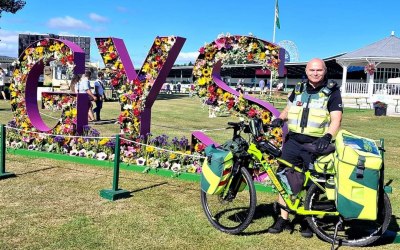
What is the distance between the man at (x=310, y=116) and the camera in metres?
4.74

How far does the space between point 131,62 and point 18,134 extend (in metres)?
3.06

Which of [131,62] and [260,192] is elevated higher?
[131,62]

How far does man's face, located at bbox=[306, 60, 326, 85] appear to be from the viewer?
4.73 meters

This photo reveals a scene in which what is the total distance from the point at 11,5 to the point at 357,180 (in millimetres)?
30187

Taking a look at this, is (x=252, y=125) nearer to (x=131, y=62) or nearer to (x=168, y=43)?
(x=168, y=43)

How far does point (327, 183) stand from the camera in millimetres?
4508

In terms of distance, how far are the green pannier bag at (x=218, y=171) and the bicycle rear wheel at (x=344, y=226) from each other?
34.6 inches

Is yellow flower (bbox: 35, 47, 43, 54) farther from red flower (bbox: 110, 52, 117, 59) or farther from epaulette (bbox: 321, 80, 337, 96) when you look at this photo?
epaulette (bbox: 321, 80, 337, 96)

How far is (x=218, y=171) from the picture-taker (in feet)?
15.9

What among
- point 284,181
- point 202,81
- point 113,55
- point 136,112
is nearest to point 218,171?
point 284,181

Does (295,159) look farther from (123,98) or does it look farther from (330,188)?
(123,98)

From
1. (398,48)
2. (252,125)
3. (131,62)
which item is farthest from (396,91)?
(252,125)

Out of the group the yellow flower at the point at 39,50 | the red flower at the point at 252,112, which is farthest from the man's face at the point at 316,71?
the yellow flower at the point at 39,50

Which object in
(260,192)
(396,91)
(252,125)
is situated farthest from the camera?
(396,91)
